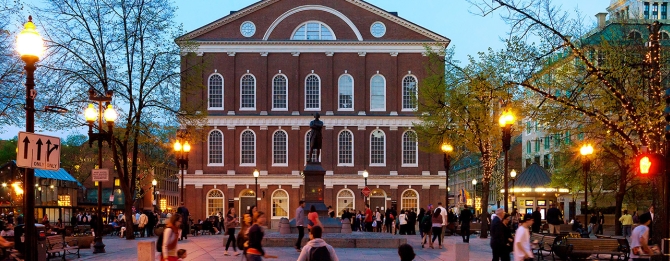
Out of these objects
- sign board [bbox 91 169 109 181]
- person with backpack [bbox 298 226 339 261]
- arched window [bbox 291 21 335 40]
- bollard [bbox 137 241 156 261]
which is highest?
arched window [bbox 291 21 335 40]

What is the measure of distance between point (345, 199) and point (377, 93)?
9423mm

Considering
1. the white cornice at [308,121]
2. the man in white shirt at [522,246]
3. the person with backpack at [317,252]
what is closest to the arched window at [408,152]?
the white cornice at [308,121]

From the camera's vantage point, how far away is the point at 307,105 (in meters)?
73.4

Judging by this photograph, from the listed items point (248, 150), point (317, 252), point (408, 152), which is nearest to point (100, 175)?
point (317, 252)

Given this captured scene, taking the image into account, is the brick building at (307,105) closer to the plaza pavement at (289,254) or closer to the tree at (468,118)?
the tree at (468,118)

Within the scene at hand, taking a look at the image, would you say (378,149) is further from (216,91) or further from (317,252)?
(317,252)

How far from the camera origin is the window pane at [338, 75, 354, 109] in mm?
73562

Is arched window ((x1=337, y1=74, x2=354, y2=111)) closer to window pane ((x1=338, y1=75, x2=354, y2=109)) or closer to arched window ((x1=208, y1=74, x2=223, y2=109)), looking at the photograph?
window pane ((x1=338, y1=75, x2=354, y2=109))

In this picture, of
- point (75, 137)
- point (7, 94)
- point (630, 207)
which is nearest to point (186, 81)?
point (7, 94)

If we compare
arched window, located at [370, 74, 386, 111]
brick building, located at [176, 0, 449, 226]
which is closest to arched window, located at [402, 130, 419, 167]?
brick building, located at [176, 0, 449, 226]

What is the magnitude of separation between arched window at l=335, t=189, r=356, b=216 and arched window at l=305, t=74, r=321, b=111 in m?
7.49

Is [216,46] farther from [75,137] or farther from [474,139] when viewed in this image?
[75,137]

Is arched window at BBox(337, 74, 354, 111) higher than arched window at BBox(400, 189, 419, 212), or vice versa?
arched window at BBox(337, 74, 354, 111)

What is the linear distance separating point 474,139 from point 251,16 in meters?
31.3
